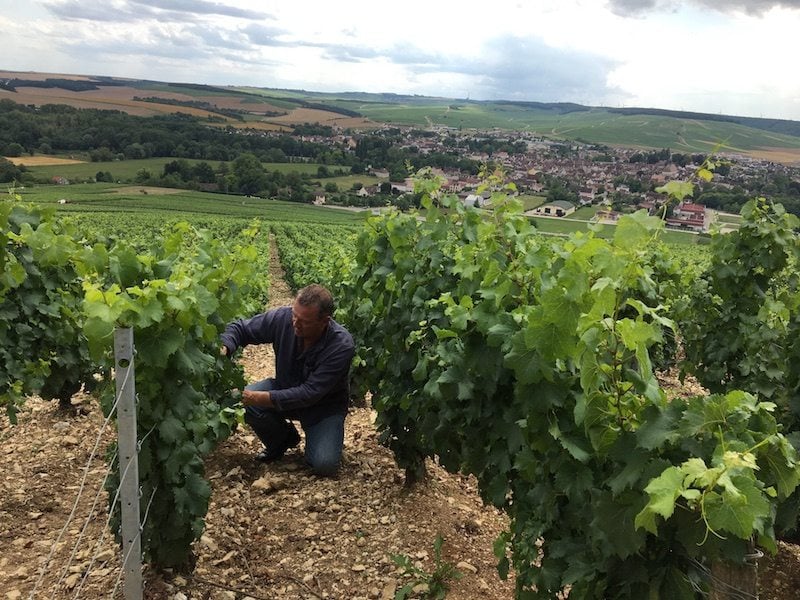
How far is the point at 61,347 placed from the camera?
6.32m

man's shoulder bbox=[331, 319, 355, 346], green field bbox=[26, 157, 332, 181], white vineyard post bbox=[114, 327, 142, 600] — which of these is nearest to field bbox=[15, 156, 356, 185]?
green field bbox=[26, 157, 332, 181]

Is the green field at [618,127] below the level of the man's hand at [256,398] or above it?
above

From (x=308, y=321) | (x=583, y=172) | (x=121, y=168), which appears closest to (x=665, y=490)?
(x=308, y=321)

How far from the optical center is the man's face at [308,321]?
5.00m

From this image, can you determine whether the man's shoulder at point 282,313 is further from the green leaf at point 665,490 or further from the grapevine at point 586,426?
the green leaf at point 665,490

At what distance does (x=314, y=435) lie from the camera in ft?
17.8

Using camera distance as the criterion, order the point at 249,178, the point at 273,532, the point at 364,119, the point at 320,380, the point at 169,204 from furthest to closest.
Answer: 1. the point at 364,119
2. the point at 249,178
3. the point at 169,204
4. the point at 320,380
5. the point at 273,532

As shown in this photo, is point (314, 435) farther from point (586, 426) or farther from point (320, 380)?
point (586, 426)

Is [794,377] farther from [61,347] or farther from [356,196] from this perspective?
[356,196]

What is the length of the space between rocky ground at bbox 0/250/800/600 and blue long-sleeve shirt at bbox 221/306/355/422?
64cm

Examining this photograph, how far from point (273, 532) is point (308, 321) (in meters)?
1.66

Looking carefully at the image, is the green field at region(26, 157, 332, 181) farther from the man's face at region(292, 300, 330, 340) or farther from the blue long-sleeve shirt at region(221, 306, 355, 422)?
the man's face at region(292, 300, 330, 340)

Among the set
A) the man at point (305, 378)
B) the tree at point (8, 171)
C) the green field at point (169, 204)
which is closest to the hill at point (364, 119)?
the tree at point (8, 171)

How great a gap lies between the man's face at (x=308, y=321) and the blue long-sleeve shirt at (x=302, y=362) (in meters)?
0.10
